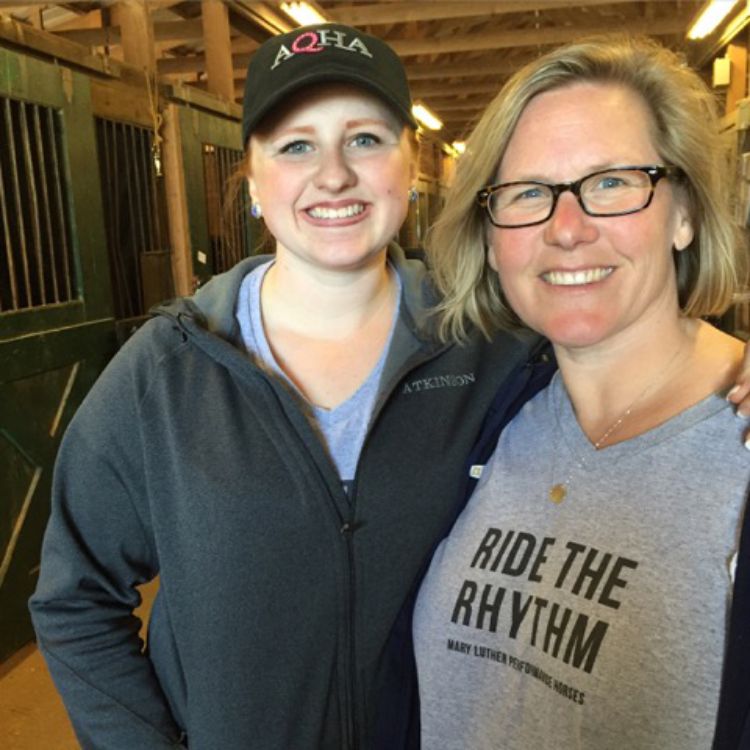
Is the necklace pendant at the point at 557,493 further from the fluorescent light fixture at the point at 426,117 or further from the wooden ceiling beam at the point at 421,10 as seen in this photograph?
the fluorescent light fixture at the point at 426,117

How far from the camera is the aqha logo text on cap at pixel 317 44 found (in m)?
1.27

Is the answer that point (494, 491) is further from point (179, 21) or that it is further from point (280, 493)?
point (179, 21)

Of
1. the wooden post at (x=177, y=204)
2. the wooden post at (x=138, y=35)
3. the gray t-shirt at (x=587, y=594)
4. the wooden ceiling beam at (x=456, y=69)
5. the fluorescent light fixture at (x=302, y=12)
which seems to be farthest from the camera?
the wooden ceiling beam at (x=456, y=69)

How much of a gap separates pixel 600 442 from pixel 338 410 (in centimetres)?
44

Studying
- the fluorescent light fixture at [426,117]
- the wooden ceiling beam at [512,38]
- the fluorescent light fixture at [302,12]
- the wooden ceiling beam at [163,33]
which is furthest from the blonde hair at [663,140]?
the fluorescent light fixture at [426,117]

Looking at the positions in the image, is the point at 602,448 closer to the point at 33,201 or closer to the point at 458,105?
the point at 33,201

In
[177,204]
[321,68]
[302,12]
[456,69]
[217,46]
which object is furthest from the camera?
[456,69]

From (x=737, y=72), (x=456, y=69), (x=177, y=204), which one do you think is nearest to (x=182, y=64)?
(x=456, y=69)

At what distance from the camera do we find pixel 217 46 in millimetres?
4844

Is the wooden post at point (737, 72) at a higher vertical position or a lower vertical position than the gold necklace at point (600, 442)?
higher

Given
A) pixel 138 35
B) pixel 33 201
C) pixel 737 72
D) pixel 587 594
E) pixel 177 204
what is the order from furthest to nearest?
pixel 737 72, pixel 177 204, pixel 138 35, pixel 33 201, pixel 587 594

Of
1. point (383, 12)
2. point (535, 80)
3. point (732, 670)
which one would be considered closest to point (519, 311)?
point (535, 80)

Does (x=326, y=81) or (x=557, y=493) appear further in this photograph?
(x=326, y=81)

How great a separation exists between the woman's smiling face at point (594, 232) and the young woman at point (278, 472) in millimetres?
251
